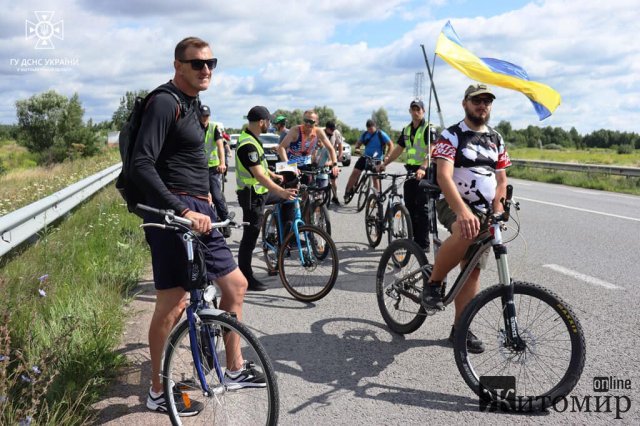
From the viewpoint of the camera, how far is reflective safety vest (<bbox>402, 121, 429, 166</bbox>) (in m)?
7.75

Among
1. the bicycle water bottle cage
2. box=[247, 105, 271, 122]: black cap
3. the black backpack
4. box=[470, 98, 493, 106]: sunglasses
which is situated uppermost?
box=[247, 105, 271, 122]: black cap

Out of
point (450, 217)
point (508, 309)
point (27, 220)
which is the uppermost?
point (450, 217)

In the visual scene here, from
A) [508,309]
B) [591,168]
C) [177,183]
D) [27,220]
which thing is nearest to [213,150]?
[27,220]

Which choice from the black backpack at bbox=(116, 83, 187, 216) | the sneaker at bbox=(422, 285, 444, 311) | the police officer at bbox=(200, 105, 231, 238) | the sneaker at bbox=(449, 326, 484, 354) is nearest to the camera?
the black backpack at bbox=(116, 83, 187, 216)

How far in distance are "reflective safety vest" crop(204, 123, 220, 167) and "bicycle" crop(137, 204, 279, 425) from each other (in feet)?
18.1

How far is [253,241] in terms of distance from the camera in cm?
641

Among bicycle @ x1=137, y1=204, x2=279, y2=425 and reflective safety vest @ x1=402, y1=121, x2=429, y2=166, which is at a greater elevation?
reflective safety vest @ x1=402, y1=121, x2=429, y2=166

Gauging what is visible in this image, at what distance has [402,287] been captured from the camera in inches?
188

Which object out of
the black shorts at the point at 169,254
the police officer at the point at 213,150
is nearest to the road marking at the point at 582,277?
the police officer at the point at 213,150

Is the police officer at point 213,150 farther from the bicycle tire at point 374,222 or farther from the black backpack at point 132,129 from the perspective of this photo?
the black backpack at point 132,129

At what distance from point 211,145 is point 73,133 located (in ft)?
187

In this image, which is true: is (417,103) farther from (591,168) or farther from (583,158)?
(583,158)

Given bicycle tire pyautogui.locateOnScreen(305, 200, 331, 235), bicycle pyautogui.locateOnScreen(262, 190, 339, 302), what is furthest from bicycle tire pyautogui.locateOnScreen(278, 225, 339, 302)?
bicycle tire pyautogui.locateOnScreen(305, 200, 331, 235)

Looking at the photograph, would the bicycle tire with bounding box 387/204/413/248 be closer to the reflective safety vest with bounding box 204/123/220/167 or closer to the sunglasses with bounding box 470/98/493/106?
the reflective safety vest with bounding box 204/123/220/167
